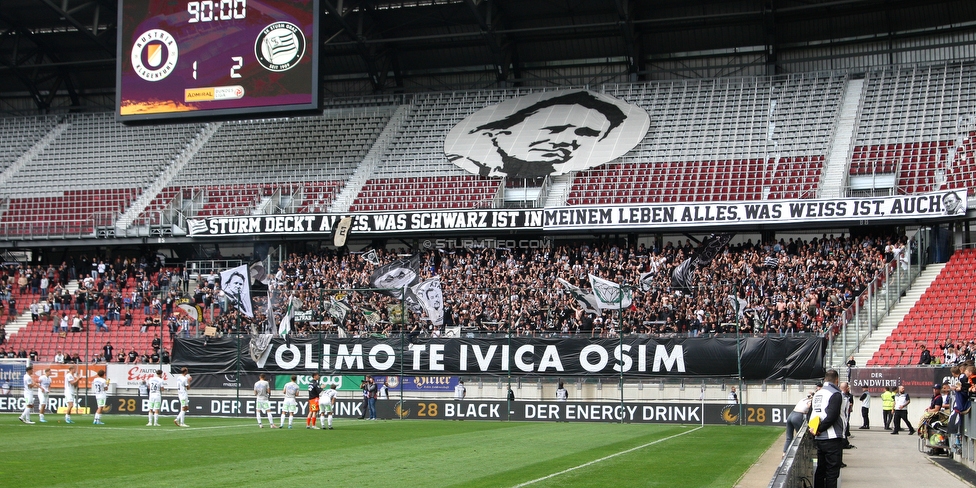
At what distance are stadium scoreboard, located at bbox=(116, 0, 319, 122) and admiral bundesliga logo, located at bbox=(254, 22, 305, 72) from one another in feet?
0.14

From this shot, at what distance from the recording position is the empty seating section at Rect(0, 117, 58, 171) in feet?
193

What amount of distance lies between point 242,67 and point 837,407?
35.2m

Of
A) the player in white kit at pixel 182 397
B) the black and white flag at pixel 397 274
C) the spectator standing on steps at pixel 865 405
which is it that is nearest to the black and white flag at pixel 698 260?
the spectator standing on steps at pixel 865 405

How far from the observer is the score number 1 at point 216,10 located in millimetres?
44656

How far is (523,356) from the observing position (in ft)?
115

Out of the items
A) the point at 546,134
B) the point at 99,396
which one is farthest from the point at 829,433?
the point at 546,134

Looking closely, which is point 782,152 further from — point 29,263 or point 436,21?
point 29,263

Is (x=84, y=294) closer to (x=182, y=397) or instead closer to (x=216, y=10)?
(x=216, y=10)

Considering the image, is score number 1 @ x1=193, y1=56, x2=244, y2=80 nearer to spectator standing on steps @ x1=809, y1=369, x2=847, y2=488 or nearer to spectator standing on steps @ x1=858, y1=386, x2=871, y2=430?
spectator standing on steps @ x1=858, y1=386, x2=871, y2=430

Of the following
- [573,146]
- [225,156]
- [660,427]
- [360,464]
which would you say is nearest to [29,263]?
[225,156]

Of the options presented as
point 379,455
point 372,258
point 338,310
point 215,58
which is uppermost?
point 215,58

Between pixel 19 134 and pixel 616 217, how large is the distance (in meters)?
37.0

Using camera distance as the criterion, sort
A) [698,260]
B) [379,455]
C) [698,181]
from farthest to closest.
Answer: [698,181], [698,260], [379,455]

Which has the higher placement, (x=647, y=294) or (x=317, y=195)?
(x=317, y=195)
